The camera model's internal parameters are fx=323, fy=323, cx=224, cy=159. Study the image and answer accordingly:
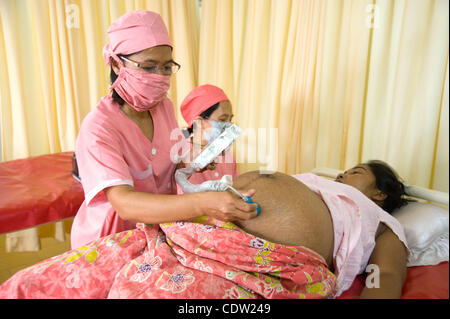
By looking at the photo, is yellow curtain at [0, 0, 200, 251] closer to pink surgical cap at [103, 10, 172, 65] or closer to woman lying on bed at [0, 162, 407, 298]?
pink surgical cap at [103, 10, 172, 65]

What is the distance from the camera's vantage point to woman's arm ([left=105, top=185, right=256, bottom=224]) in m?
1.06

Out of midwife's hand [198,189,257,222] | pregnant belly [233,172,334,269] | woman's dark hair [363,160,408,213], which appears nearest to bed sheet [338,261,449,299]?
pregnant belly [233,172,334,269]

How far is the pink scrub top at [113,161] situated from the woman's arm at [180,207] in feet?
0.36

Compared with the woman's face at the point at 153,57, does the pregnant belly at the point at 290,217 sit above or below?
below

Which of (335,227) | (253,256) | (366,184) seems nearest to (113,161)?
(253,256)

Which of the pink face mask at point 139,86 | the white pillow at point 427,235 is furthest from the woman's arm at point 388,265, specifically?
the pink face mask at point 139,86

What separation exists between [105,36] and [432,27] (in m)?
2.94

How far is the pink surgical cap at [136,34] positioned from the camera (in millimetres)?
1303

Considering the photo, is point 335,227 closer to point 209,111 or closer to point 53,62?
point 209,111

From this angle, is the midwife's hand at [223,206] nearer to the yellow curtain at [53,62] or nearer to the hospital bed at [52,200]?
the hospital bed at [52,200]

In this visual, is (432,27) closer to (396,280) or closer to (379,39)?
(379,39)

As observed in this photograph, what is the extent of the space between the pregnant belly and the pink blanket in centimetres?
8

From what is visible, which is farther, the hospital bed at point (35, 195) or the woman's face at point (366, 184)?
the hospital bed at point (35, 195)

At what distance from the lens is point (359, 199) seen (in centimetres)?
143
